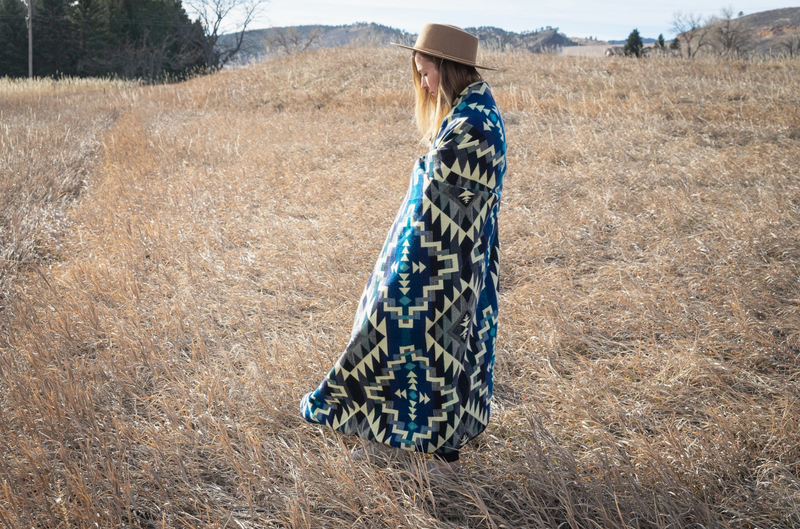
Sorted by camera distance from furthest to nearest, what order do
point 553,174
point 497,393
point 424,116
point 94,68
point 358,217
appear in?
point 94,68, point 553,174, point 358,217, point 497,393, point 424,116

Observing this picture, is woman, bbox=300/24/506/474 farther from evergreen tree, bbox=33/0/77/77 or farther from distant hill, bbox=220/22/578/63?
evergreen tree, bbox=33/0/77/77

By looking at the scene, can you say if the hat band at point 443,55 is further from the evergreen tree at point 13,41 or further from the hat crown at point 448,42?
the evergreen tree at point 13,41

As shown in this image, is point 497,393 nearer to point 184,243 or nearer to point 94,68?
point 184,243

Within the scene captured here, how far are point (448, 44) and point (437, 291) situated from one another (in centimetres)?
91

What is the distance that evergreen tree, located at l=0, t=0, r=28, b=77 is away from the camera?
30125 millimetres

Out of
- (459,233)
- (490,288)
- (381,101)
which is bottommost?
(490,288)

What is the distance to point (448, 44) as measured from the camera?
189cm

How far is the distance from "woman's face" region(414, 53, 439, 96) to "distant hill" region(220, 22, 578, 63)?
92cm

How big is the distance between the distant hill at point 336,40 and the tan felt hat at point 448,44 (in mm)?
938

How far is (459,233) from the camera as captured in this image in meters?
1.83

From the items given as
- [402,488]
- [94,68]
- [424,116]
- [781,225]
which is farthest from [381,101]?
[94,68]

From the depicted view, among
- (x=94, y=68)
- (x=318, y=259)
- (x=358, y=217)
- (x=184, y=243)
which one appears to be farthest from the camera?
(x=94, y=68)

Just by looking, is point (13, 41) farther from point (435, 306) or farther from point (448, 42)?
point (435, 306)

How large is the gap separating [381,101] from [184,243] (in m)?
8.08
